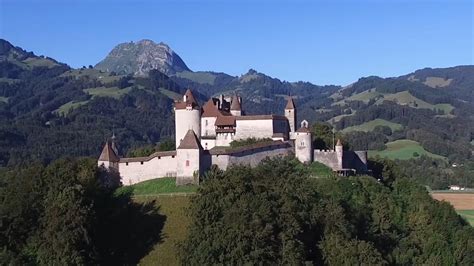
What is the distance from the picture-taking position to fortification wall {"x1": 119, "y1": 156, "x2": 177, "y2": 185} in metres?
71.6

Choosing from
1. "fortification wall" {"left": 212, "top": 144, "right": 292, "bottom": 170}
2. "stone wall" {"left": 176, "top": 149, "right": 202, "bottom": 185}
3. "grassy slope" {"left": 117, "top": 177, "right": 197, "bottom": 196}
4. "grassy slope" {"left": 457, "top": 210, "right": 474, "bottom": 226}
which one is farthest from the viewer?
"grassy slope" {"left": 457, "top": 210, "right": 474, "bottom": 226}

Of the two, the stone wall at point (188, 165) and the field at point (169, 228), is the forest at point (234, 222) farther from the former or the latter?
the stone wall at point (188, 165)

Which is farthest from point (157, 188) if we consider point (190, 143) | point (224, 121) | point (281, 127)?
point (281, 127)

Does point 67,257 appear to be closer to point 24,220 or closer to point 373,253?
point 24,220

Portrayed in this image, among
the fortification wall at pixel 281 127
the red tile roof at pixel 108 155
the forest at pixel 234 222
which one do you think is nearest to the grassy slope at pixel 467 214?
the forest at pixel 234 222

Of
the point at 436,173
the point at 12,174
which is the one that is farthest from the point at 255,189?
the point at 436,173

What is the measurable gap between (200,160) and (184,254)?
13.0 m

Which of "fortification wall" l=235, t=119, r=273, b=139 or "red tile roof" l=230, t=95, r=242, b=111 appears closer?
"fortification wall" l=235, t=119, r=273, b=139

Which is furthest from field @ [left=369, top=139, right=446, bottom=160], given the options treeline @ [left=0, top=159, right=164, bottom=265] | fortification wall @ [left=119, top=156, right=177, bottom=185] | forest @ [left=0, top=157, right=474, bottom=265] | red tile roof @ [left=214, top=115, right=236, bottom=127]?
treeline @ [left=0, top=159, right=164, bottom=265]

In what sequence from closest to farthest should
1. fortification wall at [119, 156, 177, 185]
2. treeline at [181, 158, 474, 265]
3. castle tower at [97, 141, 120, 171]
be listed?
treeline at [181, 158, 474, 265] < fortification wall at [119, 156, 177, 185] < castle tower at [97, 141, 120, 171]

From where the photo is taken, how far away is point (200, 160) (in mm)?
68688

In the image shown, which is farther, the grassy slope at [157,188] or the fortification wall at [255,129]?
the fortification wall at [255,129]

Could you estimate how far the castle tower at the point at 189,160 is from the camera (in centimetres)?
6831

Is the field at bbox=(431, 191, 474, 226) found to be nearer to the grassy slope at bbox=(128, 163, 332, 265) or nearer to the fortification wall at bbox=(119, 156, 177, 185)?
the grassy slope at bbox=(128, 163, 332, 265)
